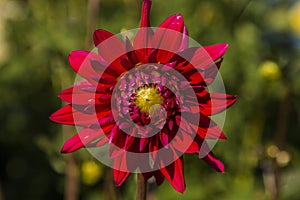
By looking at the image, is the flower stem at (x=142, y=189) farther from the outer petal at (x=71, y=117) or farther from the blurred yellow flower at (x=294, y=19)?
the blurred yellow flower at (x=294, y=19)

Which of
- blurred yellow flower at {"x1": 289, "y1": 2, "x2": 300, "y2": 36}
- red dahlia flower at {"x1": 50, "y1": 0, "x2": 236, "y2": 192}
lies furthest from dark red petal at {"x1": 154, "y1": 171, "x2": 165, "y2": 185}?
blurred yellow flower at {"x1": 289, "y1": 2, "x2": 300, "y2": 36}

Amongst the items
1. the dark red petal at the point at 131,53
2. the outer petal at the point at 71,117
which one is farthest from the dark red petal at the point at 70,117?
the dark red petal at the point at 131,53

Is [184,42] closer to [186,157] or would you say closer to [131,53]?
[131,53]

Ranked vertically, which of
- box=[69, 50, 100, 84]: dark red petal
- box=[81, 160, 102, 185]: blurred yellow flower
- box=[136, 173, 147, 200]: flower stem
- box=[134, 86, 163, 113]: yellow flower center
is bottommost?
box=[81, 160, 102, 185]: blurred yellow flower

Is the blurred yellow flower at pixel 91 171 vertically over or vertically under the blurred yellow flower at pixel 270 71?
under

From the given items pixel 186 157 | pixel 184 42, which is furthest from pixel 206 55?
pixel 186 157

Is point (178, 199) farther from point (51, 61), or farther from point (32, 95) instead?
point (32, 95)

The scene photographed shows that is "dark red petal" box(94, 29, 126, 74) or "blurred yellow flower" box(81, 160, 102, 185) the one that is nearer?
"dark red petal" box(94, 29, 126, 74)

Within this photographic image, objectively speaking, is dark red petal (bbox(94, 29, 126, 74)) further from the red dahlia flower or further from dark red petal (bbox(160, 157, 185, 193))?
dark red petal (bbox(160, 157, 185, 193))
